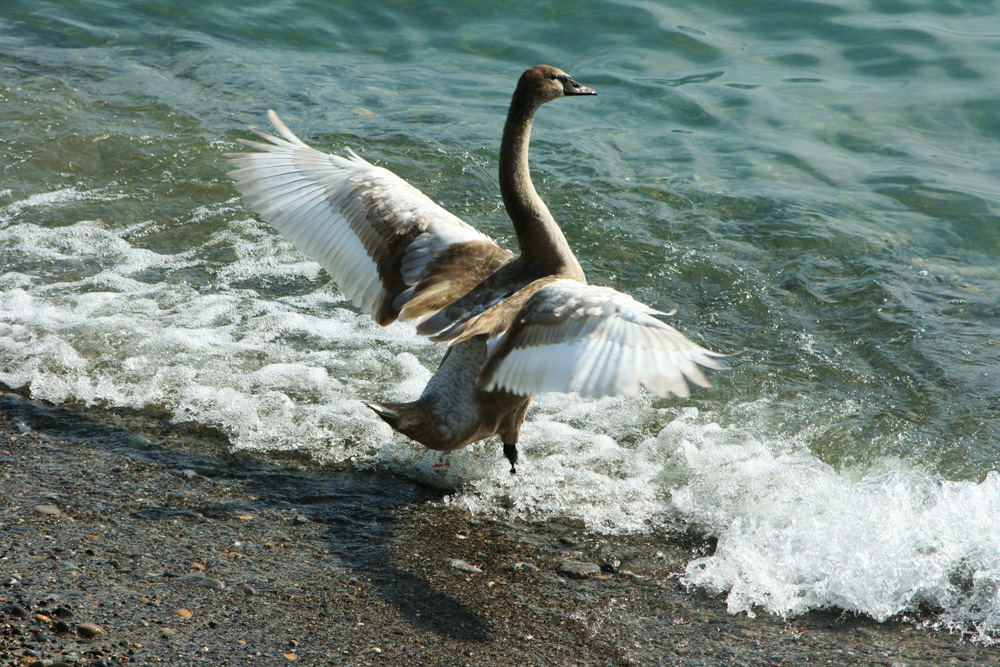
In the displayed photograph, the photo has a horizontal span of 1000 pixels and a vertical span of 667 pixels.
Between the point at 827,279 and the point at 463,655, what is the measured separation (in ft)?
15.4

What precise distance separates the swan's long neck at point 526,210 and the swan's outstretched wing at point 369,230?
257mm

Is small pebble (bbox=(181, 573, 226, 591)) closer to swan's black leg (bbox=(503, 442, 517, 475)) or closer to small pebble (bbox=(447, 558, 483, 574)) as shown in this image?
small pebble (bbox=(447, 558, 483, 574))

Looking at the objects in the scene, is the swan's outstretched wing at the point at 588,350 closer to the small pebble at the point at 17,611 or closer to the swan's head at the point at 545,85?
the swan's head at the point at 545,85

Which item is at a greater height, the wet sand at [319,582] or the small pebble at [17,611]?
the small pebble at [17,611]

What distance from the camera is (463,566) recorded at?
3.68 meters

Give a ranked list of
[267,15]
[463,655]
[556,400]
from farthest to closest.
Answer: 1. [267,15]
2. [556,400]
3. [463,655]

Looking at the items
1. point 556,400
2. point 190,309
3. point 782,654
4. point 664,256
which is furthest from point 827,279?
point 190,309

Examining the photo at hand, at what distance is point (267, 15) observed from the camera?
39.4 feet

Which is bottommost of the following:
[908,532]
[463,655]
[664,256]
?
[463,655]

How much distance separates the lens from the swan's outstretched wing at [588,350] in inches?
134

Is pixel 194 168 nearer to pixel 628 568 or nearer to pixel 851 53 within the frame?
pixel 628 568

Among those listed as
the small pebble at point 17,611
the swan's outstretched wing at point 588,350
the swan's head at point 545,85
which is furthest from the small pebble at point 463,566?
the swan's head at point 545,85

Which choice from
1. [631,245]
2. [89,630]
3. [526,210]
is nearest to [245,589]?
[89,630]

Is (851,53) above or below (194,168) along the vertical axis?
above
